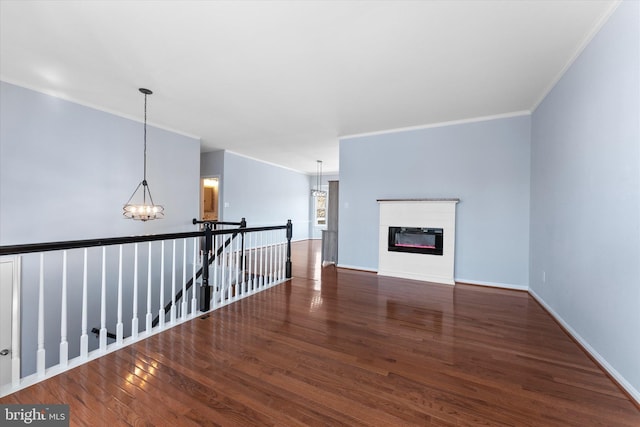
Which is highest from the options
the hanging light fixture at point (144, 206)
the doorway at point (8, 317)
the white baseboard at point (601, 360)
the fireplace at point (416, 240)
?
the hanging light fixture at point (144, 206)

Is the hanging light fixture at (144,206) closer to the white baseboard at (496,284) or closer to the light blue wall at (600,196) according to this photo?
the light blue wall at (600,196)

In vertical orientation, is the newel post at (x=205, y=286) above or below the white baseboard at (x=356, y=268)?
above

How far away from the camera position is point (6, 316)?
2498 millimetres

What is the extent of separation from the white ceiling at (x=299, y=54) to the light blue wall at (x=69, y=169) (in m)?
0.30

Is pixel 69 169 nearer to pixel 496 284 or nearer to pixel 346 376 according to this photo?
pixel 346 376

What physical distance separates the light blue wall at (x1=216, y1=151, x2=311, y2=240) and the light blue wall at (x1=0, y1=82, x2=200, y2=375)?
7.41ft

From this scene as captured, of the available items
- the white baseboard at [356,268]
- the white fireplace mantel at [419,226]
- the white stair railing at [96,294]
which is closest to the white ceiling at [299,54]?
the white fireplace mantel at [419,226]

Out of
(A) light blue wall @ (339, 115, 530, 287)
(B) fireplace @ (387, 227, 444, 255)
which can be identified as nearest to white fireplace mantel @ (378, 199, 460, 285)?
(B) fireplace @ (387, 227, 444, 255)

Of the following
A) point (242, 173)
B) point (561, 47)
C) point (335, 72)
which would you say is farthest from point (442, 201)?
point (242, 173)

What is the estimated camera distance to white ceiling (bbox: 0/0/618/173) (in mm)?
2160

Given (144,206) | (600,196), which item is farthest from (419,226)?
(144,206)

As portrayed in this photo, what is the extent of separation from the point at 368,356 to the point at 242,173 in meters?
6.49

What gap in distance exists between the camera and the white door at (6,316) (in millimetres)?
2055

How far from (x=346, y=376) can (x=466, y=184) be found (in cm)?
392
